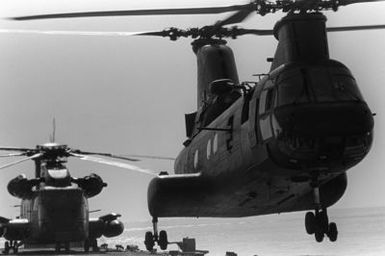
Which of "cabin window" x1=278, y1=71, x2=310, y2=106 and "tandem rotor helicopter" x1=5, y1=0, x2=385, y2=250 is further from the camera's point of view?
"cabin window" x1=278, y1=71, x2=310, y2=106

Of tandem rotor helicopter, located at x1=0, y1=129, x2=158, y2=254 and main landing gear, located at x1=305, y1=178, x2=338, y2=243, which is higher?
tandem rotor helicopter, located at x1=0, y1=129, x2=158, y2=254

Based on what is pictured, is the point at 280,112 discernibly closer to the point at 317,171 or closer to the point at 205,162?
the point at 317,171

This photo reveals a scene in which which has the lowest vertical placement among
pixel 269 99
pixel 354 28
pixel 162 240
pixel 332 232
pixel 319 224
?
pixel 332 232

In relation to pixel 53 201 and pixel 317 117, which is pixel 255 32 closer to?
pixel 317 117

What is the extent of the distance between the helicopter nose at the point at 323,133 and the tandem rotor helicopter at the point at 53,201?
89.4 feet

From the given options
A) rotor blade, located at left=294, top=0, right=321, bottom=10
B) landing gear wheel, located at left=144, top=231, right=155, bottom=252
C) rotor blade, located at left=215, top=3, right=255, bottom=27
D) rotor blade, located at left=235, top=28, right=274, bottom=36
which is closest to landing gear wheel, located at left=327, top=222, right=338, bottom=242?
rotor blade, located at left=294, top=0, right=321, bottom=10

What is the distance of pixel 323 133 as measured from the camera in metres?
10.9

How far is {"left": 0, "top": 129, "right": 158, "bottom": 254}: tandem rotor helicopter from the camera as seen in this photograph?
41.1m

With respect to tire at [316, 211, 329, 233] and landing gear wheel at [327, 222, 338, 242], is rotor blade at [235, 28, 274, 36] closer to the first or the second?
tire at [316, 211, 329, 233]

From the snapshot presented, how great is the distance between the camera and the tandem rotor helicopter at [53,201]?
41062 millimetres

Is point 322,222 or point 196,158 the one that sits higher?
point 196,158

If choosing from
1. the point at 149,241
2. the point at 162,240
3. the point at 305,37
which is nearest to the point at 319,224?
the point at 305,37

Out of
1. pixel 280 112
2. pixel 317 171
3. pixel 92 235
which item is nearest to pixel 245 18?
pixel 280 112

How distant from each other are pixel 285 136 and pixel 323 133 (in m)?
0.73
